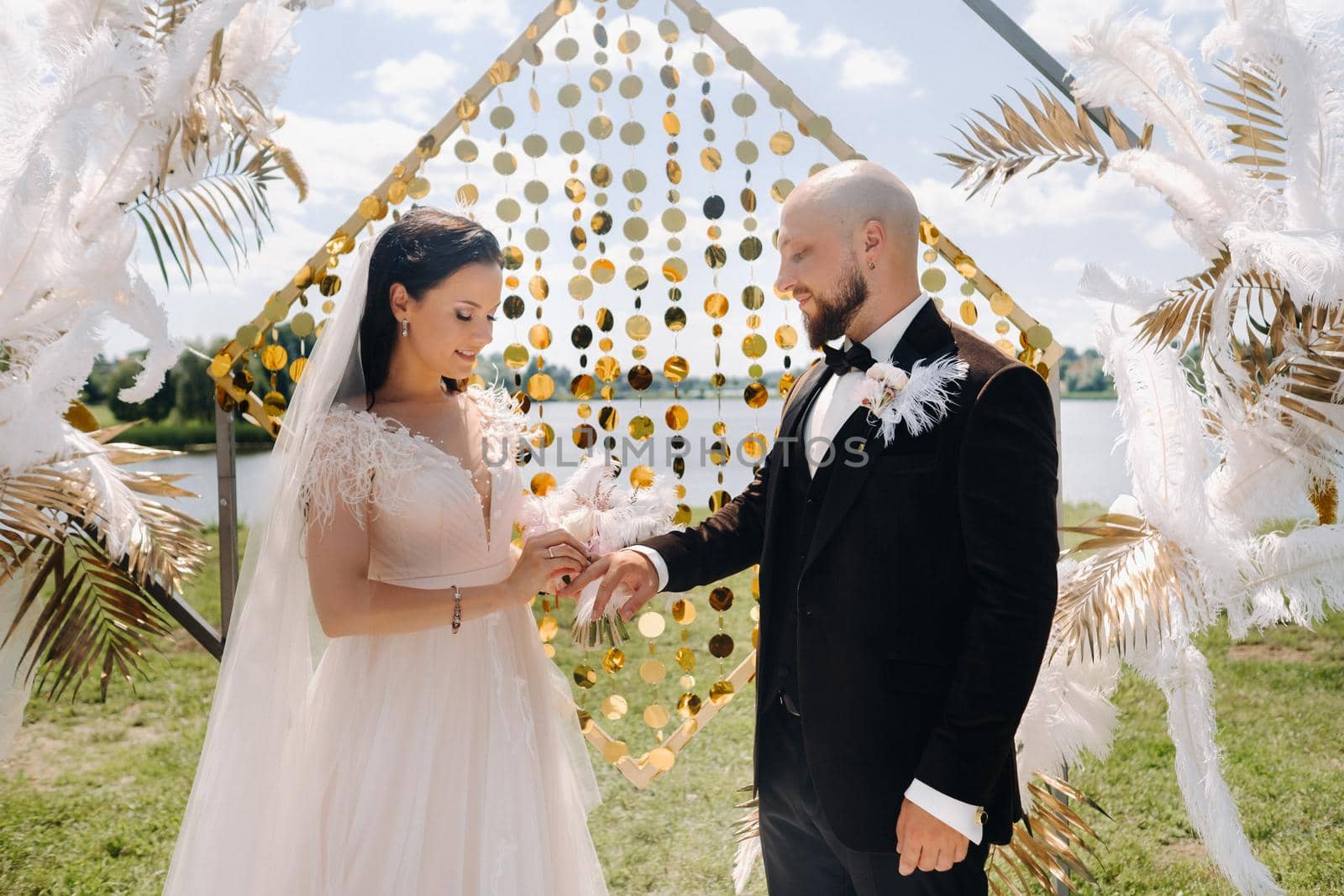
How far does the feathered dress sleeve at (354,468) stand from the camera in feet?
6.64

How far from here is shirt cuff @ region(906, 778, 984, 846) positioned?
66.4 inches

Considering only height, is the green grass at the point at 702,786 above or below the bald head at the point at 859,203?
below

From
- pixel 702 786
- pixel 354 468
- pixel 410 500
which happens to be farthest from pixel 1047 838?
pixel 702 786

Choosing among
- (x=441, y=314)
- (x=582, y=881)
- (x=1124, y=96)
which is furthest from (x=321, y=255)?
(x=1124, y=96)

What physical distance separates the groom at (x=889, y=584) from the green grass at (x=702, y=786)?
169cm

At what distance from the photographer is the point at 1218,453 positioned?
246 centimetres

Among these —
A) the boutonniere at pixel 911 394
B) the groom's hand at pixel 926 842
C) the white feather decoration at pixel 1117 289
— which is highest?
the white feather decoration at pixel 1117 289

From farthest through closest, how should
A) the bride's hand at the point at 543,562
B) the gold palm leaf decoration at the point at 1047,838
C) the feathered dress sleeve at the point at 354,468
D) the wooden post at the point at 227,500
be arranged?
the wooden post at the point at 227,500
the gold palm leaf decoration at the point at 1047,838
the bride's hand at the point at 543,562
the feathered dress sleeve at the point at 354,468

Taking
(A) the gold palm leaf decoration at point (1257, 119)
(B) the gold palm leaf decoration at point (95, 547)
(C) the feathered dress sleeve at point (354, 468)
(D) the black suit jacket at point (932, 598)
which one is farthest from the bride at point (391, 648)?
(A) the gold palm leaf decoration at point (1257, 119)

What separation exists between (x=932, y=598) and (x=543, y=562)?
→ 903 mm

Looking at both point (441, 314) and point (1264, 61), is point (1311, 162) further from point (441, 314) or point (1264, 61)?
point (441, 314)

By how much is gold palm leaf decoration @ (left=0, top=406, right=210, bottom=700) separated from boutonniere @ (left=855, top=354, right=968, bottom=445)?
6.28 feet

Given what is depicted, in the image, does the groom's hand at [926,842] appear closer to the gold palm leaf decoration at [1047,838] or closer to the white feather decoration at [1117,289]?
the gold palm leaf decoration at [1047,838]

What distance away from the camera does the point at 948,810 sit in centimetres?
169
